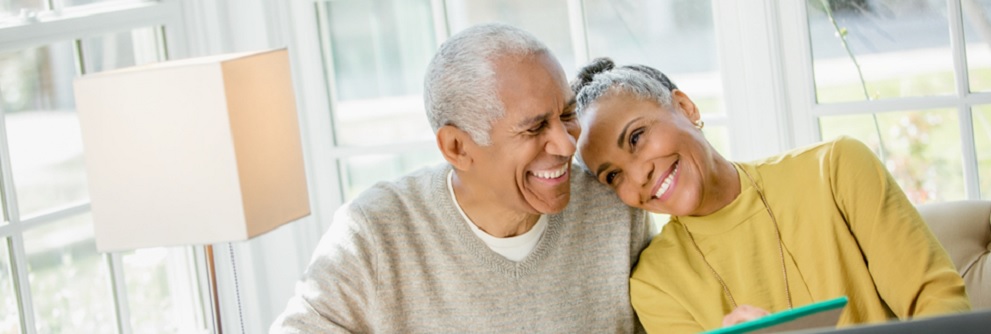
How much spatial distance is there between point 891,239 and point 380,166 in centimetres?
164

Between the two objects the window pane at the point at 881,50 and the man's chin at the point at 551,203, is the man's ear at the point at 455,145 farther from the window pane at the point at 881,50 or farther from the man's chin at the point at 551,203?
the window pane at the point at 881,50

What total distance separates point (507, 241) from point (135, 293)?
1.09m

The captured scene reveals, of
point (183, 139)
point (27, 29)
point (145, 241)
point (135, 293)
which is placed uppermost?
point (27, 29)

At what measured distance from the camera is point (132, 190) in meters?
2.22

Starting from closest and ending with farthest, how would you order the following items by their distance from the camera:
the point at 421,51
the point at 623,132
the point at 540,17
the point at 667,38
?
the point at 623,132
the point at 667,38
the point at 540,17
the point at 421,51

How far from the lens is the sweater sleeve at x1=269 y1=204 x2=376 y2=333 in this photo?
2.17 meters

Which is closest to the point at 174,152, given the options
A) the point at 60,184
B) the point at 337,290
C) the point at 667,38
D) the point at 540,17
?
the point at 337,290

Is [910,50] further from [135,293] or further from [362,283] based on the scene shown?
[135,293]

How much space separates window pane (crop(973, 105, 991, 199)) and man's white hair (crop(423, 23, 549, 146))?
1.16 meters

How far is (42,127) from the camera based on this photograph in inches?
98.4

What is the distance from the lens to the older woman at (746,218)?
2.09 m

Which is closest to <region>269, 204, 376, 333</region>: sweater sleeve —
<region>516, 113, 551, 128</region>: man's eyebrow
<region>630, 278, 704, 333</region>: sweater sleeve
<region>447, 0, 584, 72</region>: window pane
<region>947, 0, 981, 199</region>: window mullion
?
<region>516, 113, 551, 128</region>: man's eyebrow

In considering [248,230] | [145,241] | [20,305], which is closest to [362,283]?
[248,230]

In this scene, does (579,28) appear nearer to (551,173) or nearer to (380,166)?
(380,166)
